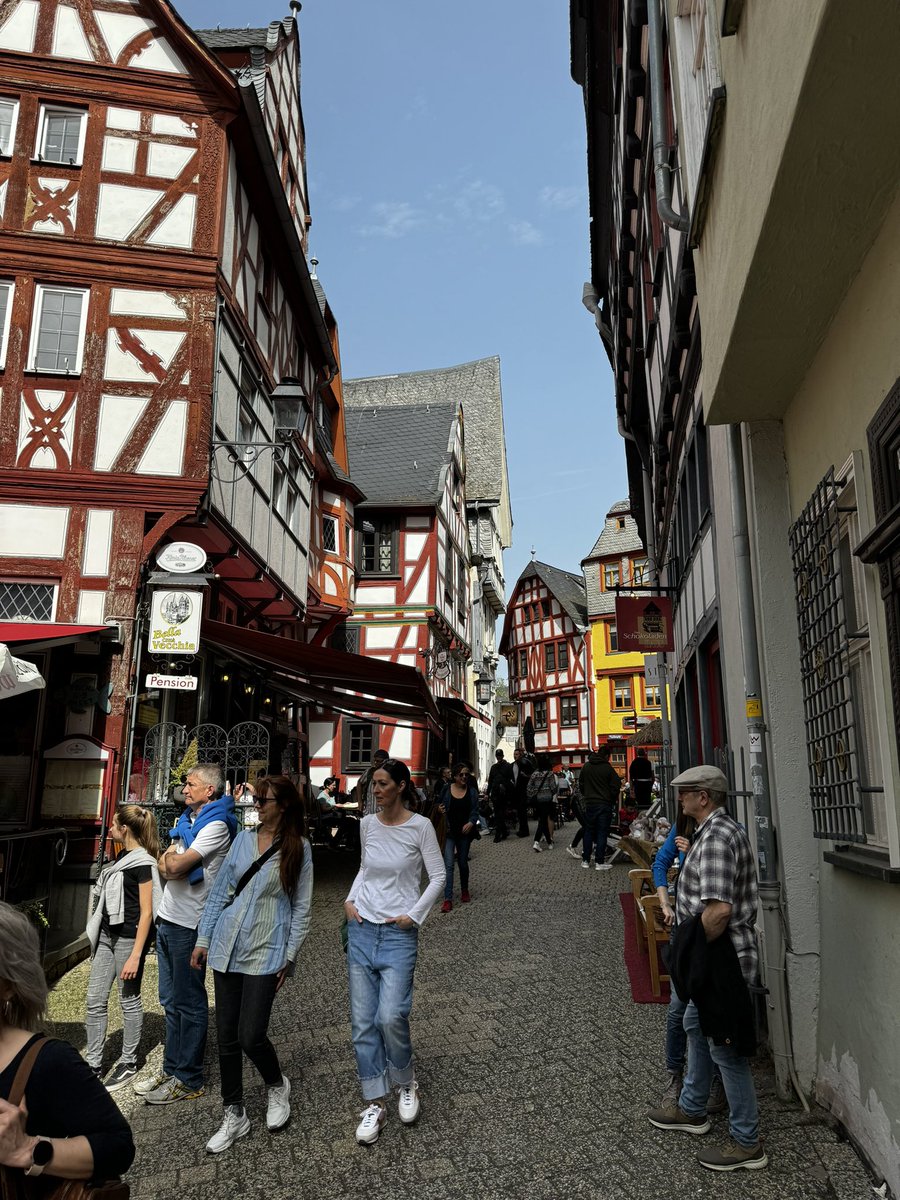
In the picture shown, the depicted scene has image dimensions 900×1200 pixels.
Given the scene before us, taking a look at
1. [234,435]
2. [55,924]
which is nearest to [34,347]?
[234,435]

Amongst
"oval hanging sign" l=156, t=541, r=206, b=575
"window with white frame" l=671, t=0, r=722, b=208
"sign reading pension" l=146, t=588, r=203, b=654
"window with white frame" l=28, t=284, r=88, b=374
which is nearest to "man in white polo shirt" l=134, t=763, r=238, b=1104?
"window with white frame" l=671, t=0, r=722, b=208

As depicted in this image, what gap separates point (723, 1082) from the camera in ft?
12.6

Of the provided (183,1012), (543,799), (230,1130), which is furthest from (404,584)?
(230,1130)

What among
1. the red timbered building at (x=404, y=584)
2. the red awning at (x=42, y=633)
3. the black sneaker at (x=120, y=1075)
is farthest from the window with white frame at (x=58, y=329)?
the red timbered building at (x=404, y=584)

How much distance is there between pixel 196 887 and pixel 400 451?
87.1ft

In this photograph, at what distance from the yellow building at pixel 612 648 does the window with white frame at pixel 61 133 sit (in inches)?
1302

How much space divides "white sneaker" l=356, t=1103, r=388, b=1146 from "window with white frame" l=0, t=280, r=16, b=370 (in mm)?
9925

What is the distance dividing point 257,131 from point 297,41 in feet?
20.1

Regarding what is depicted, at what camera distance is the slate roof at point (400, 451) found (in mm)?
27953

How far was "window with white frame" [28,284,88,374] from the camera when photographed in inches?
441

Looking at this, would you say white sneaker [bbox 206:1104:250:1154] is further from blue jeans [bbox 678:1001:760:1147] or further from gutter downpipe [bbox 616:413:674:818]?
gutter downpipe [bbox 616:413:674:818]

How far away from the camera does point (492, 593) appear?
42281mm

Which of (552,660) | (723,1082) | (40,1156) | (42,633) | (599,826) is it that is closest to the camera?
(40,1156)

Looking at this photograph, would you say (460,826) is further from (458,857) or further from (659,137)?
(659,137)
